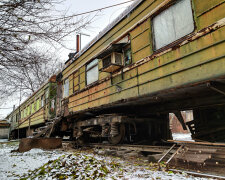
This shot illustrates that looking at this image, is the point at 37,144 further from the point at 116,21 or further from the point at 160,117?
the point at 116,21

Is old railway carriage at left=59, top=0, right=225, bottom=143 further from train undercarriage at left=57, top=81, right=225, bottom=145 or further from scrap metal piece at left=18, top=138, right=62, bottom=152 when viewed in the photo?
scrap metal piece at left=18, top=138, right=62, bottom=152

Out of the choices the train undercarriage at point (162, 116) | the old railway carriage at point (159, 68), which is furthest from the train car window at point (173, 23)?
the train undercarriage at point (162, 116)

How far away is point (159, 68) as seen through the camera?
13.8 feet

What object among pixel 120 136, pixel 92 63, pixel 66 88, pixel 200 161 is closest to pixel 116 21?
pixel 92 63

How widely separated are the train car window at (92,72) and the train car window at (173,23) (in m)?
3.02

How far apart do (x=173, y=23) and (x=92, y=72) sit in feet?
12.8

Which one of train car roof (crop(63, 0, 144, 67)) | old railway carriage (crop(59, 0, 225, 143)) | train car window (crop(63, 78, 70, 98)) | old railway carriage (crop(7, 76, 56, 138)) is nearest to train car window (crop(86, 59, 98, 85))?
old railway carriage (crop(59, 0, 225, 143))

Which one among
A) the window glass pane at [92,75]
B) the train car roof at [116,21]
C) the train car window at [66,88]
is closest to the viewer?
the train car roof at [116,21]

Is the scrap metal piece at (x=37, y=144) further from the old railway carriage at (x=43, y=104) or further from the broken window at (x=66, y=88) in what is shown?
the old railway carriage at (x=43, y=104)

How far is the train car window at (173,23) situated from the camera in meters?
3.78

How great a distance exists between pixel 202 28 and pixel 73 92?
6.47 meters

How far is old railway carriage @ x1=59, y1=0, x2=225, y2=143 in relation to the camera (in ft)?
11.0

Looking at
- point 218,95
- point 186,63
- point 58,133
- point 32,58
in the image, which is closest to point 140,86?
point 186,63

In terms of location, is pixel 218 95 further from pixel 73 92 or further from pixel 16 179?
pixel 73 92
